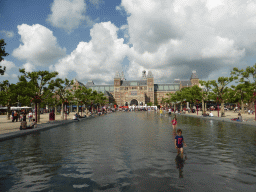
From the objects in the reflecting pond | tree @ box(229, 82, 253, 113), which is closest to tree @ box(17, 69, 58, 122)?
the reflecting pond

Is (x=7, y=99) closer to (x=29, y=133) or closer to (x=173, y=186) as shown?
(x=29, y=133)

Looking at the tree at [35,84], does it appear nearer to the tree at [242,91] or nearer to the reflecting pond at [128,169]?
the reflecting pond at [128,169]

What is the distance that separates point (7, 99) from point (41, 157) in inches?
1429

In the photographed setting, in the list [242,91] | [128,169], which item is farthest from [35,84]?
[242,91]

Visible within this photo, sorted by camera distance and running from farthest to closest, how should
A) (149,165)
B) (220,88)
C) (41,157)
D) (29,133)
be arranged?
1. (220,88)
2. (29,133)
3. (41,157)
4. (149,165)

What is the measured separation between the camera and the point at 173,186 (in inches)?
223

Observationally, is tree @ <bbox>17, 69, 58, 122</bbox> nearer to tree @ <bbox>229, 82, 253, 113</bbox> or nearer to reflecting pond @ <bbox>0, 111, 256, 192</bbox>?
reflecting pond @ <bbox>0, 111, 256, 192</bbox>

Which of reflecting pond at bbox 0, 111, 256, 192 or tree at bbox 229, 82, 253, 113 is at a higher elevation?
tree at bbox 229, 82, 253, 113

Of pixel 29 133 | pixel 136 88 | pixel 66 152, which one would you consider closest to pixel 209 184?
pixel 66 152

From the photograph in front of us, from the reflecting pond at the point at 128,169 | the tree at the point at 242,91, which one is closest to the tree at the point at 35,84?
the reflecting pond at the point at 128,169

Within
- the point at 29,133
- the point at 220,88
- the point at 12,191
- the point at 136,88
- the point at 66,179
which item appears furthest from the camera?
the point at 136,88

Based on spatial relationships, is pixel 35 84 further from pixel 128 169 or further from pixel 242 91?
pixel 242 91

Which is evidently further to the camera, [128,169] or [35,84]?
[35,84]

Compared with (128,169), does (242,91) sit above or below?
above
